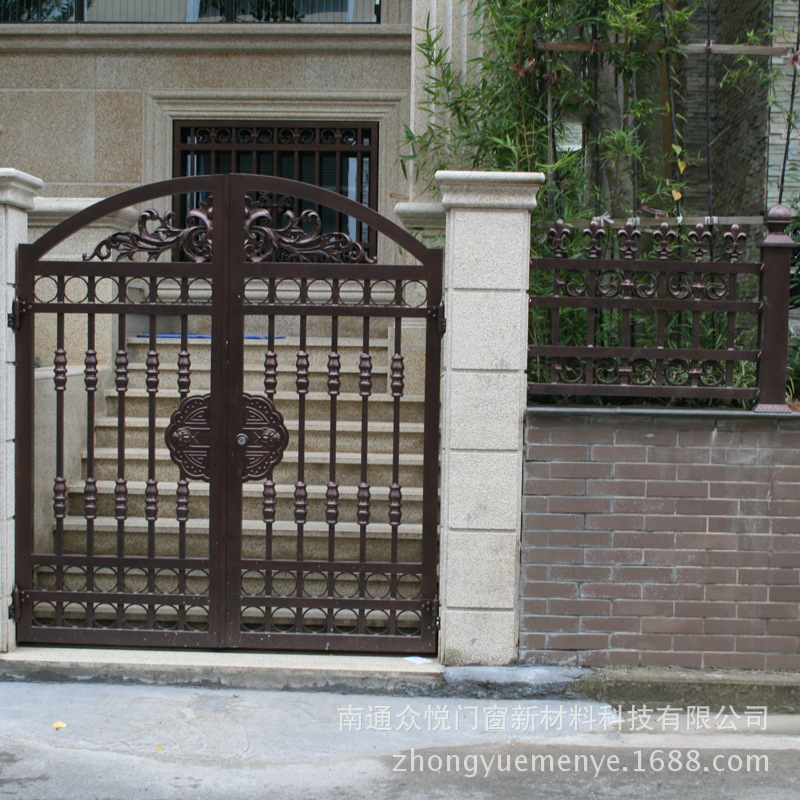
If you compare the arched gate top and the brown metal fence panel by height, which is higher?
the arched gate top

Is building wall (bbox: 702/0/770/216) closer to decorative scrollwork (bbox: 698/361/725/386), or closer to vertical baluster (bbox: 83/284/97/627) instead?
decorative scrollwork (bbox: 698/361/725/386)

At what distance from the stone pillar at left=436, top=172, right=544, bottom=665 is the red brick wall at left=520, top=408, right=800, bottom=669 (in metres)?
0.10

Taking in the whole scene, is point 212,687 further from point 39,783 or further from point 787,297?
point 787,297

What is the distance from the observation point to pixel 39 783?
341cm

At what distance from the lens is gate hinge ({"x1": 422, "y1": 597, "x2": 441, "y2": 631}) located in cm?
439

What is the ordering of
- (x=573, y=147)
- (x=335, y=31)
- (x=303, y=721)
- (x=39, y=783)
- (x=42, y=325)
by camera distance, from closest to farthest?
(x=39, y=783) < (x=303, y=721) < (x=573, y=147) < (x=42, y=325) < (x=335, y=31)

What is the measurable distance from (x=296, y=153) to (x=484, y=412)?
14.0 ft

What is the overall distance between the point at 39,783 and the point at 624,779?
2.33m

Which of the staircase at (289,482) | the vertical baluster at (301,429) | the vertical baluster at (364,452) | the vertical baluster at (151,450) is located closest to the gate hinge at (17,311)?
the vertical baluster at (151,450)

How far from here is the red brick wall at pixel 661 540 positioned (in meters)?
4.21

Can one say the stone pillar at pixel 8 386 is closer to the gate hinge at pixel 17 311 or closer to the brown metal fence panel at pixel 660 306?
the gate hinge at pixel 17 311

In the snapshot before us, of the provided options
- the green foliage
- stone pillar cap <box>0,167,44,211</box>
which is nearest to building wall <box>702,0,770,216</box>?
the green foliage

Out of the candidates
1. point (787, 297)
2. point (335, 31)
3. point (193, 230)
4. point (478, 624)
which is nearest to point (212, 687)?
point (478, 624)

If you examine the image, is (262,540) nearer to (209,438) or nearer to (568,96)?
(209,438)
